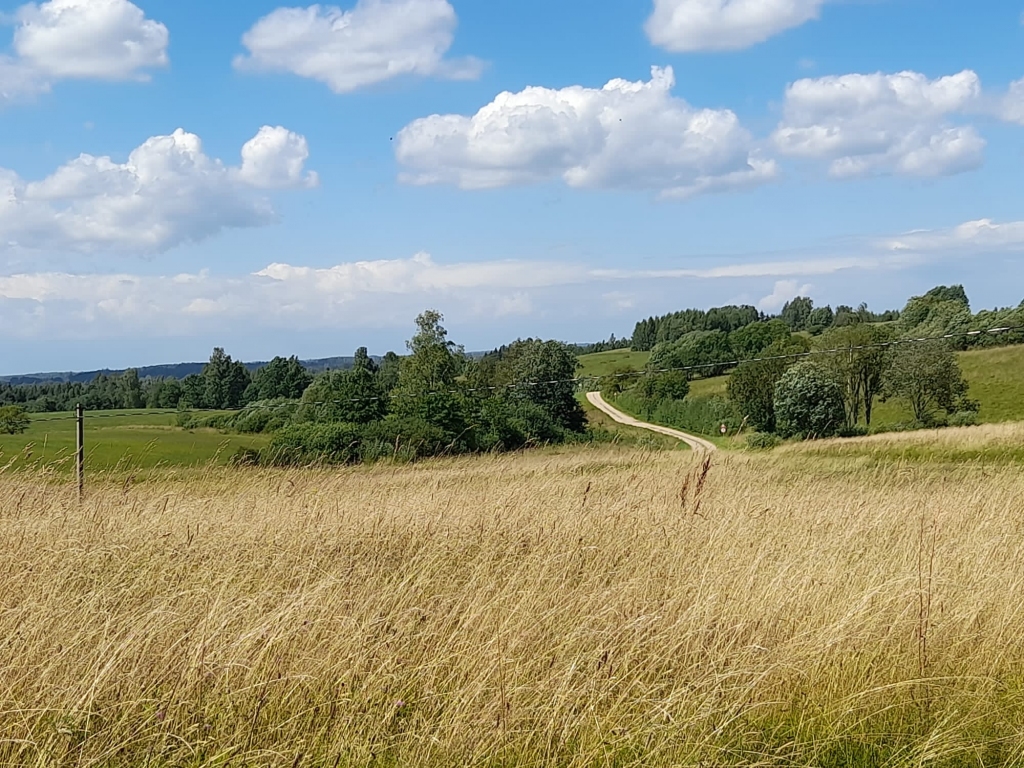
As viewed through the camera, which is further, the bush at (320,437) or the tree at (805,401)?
the tree at (805,401)

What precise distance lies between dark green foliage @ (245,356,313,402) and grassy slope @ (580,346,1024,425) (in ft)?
155

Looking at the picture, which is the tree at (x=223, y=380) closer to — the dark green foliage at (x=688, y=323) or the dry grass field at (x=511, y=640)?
the dry grass field at (x=511, y=640)

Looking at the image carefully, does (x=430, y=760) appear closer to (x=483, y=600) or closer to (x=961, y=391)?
(x=483, y=600)

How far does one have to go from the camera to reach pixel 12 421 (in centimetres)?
1190

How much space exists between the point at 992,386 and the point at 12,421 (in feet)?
235

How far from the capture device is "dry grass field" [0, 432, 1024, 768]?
324 cm

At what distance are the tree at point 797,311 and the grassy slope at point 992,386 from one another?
89737mm

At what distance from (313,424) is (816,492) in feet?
42.5

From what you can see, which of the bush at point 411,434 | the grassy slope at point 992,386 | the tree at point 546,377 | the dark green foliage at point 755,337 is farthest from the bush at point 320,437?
the dark green foliage at point 755,337

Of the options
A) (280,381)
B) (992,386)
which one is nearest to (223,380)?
(280,381)

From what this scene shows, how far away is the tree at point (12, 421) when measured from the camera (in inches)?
464

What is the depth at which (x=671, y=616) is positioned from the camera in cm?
432

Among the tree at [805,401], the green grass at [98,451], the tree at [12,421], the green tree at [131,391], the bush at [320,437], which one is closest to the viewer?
the green grass at [98,451]

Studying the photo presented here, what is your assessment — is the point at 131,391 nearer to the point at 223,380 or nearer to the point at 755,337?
the point at 223,380
